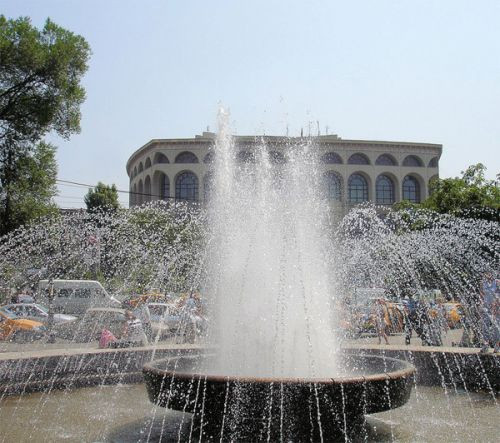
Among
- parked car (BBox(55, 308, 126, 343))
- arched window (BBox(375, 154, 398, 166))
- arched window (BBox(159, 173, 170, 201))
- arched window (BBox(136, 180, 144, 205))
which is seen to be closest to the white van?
parked car (BBox(55, 308, 126, 343))

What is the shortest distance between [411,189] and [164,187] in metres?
29.4

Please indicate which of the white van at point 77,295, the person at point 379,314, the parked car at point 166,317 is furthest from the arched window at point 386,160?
the parked car at point 166,317

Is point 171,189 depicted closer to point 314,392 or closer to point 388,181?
point 388,181

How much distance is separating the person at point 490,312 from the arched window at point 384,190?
54569mm

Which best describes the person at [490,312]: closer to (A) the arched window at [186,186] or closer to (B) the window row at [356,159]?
(B) the window row at [356,159]

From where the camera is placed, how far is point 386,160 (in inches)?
2469

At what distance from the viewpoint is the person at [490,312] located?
902 centimetres

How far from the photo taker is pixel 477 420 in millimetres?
6320

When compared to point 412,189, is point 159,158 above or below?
above

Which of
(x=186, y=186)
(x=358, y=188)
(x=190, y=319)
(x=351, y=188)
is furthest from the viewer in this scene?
(x=358, y=188)

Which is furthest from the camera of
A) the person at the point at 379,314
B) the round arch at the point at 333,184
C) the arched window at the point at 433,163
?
the arched window at the point at 433,163

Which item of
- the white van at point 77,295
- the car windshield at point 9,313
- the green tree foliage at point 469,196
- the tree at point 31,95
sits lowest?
the car windshield at point 9,313

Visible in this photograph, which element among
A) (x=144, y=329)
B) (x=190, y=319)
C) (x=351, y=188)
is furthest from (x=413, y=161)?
(x=144, y=329)

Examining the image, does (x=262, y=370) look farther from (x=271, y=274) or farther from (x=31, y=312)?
(x=31, y=312)
